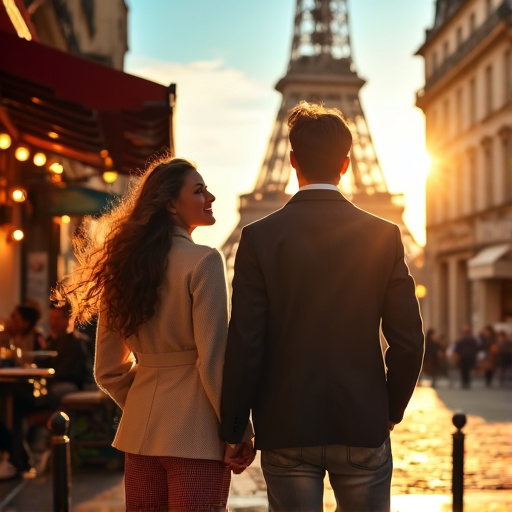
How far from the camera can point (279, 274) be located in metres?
3.92

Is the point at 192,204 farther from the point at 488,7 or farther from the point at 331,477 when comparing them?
the point at 488,7

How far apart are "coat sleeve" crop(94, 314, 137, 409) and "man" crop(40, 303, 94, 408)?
19.7 ft

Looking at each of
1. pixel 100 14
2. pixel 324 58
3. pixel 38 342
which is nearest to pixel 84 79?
pixel 38 342

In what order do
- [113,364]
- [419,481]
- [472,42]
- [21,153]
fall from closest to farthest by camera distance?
[113,364] → [419,481] → [21,153] → [472,42]

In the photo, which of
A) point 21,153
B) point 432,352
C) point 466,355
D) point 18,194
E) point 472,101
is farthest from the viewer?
point 472,101

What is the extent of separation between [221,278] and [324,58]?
69.5 metres

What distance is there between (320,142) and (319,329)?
0.62 m

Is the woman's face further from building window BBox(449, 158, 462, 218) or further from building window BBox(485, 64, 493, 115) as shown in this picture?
building window BBox(449, 158, 462, 218)

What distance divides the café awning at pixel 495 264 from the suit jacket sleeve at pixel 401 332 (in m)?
38.4

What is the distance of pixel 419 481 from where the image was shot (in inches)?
389

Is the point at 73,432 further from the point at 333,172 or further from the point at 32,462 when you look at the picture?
the point at 333,172

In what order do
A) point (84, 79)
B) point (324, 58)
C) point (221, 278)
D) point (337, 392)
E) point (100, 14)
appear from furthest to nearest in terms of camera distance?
point (324, 58) < point (100, 14) < point (84, 79) < point (221, 278) < point (337, 392)

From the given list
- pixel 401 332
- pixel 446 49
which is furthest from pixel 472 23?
pixel 401 332

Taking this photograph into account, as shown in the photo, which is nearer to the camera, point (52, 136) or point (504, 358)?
point (52, 136)
